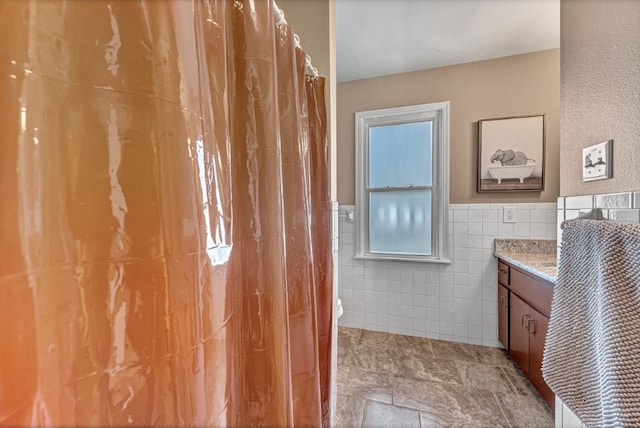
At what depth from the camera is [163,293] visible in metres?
0.33

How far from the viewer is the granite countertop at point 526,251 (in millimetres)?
1895

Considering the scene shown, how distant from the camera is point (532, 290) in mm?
1649

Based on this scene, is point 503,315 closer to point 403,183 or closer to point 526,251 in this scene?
point 526,251

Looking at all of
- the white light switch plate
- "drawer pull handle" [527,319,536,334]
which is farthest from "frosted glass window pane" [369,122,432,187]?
"drawer pull handle" [527,319,536,334]

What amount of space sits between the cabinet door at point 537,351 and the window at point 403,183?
2.87 ft

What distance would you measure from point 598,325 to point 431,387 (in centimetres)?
152

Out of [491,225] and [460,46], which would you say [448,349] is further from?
[460,46]

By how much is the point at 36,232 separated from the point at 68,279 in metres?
0.06

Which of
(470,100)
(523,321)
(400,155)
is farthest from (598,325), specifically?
(470,100)

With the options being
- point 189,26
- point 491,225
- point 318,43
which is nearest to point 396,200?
point 491,225

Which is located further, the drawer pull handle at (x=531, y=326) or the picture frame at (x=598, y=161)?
the drawer pull handle at (x=531, y=326)

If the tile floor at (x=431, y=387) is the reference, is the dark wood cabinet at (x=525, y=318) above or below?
above

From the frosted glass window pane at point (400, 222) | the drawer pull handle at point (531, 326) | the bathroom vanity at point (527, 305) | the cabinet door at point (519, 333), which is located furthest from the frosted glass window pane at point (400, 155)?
the drawer pull handle at point (531, 326)

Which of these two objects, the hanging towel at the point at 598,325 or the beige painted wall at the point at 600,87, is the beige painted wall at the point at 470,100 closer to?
the beige painted wall at the point at 600,87
